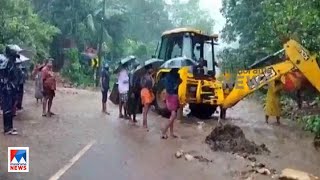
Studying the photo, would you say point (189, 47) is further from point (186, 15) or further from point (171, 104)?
point (186, 15)

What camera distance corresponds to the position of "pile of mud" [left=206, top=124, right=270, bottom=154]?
9.71 meters

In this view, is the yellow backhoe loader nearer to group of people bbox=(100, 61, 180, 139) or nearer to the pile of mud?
group of people bbox=(100, 61, 180, 139)

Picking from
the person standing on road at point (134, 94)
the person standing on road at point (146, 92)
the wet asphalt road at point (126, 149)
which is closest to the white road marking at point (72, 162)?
the wet asphalt road at point (126, 149)

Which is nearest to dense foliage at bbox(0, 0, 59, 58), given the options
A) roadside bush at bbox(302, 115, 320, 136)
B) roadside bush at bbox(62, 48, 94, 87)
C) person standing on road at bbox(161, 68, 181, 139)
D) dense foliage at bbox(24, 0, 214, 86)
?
dense foliage at bbox(24, 0, 214, 86)

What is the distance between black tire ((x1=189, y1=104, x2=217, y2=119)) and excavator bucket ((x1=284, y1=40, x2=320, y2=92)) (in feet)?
12.7

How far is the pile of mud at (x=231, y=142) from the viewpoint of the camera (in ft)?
31.9

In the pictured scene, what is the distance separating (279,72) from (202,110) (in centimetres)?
354

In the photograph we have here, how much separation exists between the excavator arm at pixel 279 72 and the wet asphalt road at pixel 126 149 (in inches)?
40.1

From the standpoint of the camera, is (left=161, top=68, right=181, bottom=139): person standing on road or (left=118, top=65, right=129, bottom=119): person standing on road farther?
(left=118, top=65, right=129, bottom=119): person standing on road

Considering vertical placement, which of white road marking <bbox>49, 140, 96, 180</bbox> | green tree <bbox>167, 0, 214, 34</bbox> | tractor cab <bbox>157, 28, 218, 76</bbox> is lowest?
white road marking <bbox>49, 140, 96, 180</bbox>

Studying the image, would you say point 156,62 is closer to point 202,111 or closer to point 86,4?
point 202,111

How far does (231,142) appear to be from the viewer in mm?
10000

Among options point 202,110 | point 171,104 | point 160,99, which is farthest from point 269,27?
point 171,104

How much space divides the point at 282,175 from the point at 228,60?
2493 centimetres
